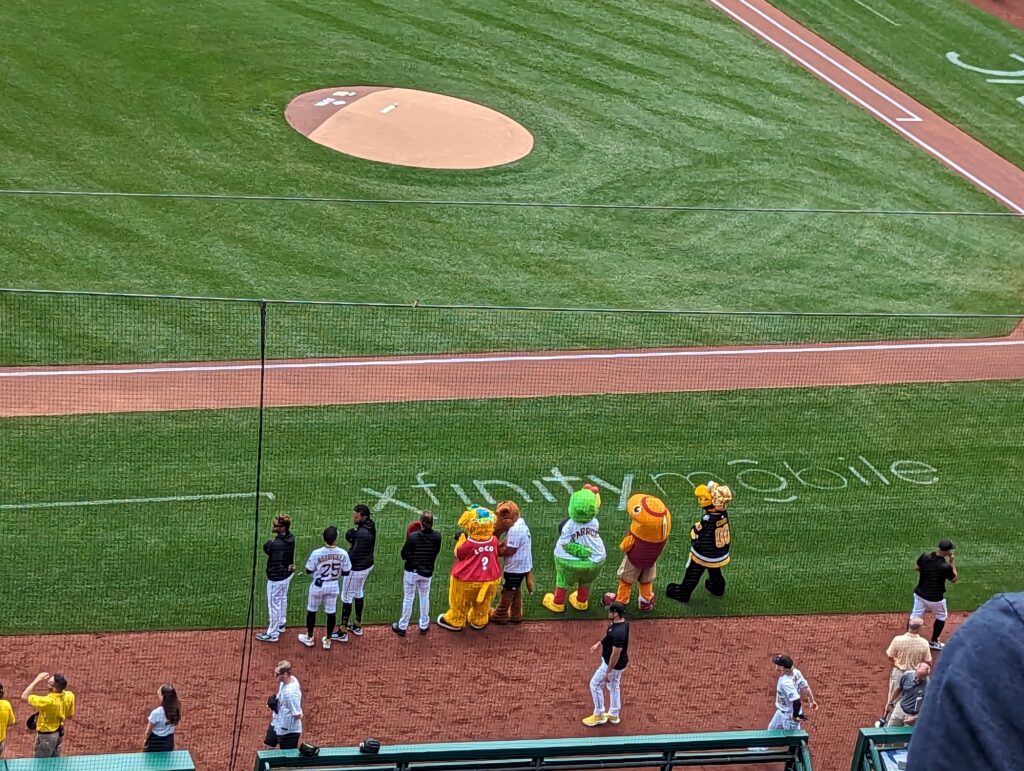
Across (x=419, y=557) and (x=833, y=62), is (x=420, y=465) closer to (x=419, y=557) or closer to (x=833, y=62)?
(x=419, y=557)

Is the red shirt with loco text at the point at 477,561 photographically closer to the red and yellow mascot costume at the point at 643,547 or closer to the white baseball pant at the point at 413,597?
the white baseball pant at the point at 413,597

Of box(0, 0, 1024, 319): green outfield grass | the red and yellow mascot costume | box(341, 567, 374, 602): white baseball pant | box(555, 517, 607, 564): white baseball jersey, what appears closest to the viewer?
box(341, 567, 374, 602): white baseball pant

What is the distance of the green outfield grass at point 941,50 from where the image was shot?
82.8ft

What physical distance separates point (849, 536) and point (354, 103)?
1290cm

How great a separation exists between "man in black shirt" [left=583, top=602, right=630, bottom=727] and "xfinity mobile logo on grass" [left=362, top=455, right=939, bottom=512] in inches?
115

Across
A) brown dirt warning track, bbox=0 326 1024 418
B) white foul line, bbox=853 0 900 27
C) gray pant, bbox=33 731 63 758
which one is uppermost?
white foul line, bbox=853 0 900 27

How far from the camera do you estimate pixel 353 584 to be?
38.9 feet

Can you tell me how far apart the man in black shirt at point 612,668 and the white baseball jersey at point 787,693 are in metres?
1.22

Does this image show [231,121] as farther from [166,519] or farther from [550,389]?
[166,519]

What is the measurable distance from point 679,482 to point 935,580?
328 centimetres

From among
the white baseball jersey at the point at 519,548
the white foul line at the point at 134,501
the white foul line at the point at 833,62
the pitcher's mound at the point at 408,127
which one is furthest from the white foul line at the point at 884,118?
the white foul line at the point at 134,501

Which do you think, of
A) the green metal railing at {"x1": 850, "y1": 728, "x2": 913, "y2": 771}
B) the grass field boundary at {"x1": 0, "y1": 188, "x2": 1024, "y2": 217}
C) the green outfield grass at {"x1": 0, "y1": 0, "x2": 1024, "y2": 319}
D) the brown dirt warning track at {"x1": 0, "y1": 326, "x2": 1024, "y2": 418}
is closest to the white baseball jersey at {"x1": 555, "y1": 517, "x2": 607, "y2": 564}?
the green metal railing at {"x1": 850, "y1": 728, "x2": 913, "y2": 771}

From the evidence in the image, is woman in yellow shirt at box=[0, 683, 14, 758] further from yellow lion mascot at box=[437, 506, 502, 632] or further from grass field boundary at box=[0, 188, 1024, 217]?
grass field boundary at box=[0, 188, 1024, 217]

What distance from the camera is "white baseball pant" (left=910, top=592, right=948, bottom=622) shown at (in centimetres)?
1211
